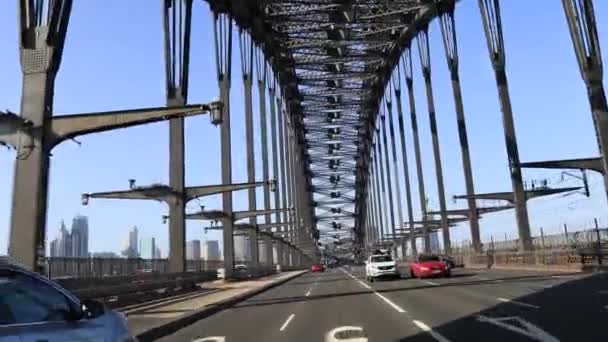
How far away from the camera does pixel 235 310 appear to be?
841 inches

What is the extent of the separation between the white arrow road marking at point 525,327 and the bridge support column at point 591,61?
96.9ft

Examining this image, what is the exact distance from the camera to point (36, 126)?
52.2 ft

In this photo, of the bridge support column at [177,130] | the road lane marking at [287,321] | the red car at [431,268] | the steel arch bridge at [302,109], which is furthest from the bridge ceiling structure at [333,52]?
the road lane marking at [287,321]

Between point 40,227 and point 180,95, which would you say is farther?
point 180,95

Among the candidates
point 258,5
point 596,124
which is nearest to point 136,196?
point 596,124

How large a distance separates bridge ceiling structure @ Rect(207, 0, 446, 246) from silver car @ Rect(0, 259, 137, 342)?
57550mm

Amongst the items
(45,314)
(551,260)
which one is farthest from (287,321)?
(551,260)

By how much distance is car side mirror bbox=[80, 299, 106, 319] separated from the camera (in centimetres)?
559

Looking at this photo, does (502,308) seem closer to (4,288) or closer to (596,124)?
(4,288)

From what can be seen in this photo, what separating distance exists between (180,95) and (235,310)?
19666mm

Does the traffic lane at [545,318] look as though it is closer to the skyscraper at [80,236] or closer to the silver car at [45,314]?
the silver car at [45,314]

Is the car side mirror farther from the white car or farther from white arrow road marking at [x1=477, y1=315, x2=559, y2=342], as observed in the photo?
the white car

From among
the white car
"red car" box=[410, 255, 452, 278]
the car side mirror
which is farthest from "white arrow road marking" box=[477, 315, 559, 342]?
the white car

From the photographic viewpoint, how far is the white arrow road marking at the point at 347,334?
39.4 ft
